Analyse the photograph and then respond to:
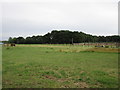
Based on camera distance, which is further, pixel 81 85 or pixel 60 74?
pixel 60 74

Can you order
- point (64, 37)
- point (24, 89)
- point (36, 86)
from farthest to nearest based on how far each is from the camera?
1. point (64, 37)
2. point (36, 86)
3. point (24, 89)

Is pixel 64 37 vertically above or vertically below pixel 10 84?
above

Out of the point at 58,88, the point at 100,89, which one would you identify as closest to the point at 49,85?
the point at 58,88

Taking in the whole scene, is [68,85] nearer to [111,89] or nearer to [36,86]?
[36,86]

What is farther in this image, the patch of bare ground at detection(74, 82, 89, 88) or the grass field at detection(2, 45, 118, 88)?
the grass field at detection(2, 45, 118, 88)

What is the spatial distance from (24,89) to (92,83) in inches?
92.1

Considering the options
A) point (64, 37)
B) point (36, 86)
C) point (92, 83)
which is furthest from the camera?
point (64, 37)

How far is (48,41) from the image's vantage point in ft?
234

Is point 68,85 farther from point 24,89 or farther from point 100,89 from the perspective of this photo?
point 24,89

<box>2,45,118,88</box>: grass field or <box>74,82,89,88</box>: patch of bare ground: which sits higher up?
<box>2,45,118,88</box>: grass field

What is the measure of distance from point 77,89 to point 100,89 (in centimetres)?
72

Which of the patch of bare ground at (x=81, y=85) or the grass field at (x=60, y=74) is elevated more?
the grass field at (x=60, y=74)

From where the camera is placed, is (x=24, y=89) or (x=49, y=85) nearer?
(x=24, y=89)

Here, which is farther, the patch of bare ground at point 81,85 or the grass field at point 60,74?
the grass field at point 60,74
